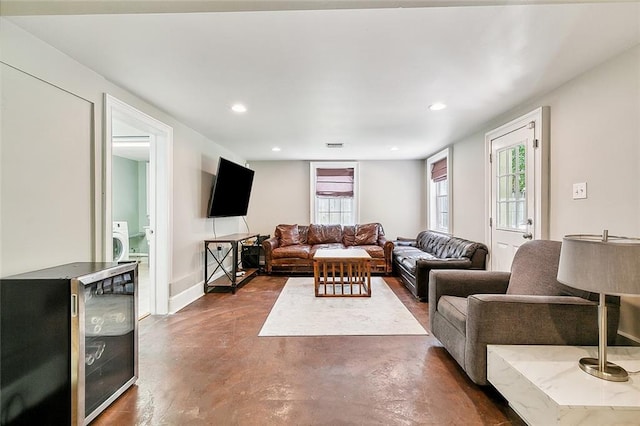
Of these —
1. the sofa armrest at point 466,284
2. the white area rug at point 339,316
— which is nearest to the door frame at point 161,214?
the white area rug at point 339,316

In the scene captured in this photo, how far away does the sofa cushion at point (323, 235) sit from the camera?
5.84 m

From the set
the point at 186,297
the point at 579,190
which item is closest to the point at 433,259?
the point at 579,190

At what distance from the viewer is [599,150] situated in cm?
207

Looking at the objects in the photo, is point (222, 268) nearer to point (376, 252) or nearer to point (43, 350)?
point (376, 252)

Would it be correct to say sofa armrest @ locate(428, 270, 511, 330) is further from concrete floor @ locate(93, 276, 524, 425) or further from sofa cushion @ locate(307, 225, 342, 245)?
sofa cushion @ locate(307, 225, 342, 245)

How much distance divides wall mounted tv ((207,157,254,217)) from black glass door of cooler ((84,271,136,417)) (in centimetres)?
223

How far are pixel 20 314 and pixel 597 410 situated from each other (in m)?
2.71

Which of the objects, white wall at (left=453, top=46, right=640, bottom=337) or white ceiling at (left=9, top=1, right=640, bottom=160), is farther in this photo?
white wall at (left=453, top=46, right=640, bottom=337)

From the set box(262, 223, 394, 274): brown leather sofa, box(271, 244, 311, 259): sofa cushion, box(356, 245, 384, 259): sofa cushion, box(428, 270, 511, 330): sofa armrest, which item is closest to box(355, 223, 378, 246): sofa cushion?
box(262, 223, 394, 274): brown leather sofa

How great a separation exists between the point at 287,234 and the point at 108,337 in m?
4.02

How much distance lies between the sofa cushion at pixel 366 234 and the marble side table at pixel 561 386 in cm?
398

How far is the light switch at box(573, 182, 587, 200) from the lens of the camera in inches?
86.7

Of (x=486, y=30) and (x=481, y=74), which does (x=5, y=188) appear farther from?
(x=481, y=74)

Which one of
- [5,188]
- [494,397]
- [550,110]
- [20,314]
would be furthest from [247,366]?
[550,110]
